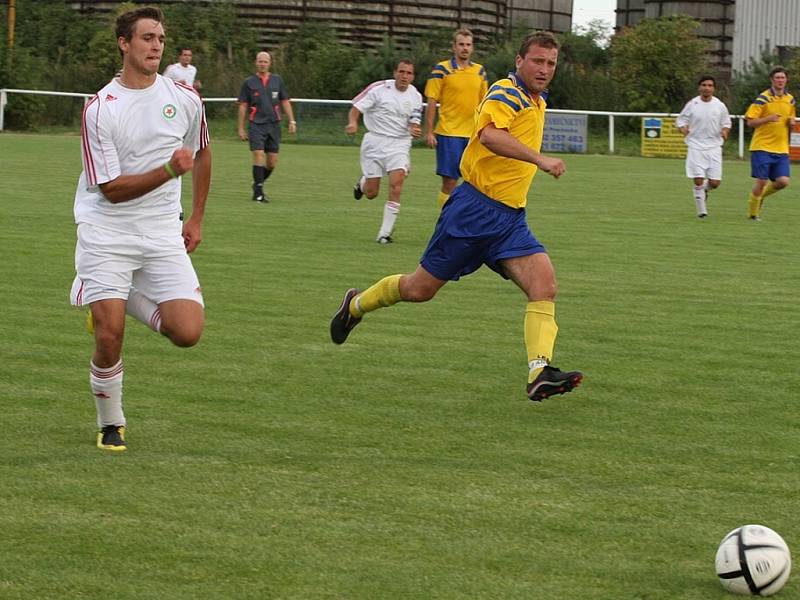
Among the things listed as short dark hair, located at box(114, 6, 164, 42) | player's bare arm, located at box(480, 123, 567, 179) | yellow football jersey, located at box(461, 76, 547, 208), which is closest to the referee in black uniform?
yellow football jersey, located at box(461, 76, 547, 208)

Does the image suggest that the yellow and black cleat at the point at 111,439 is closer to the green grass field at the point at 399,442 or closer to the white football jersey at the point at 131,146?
the green grass field at the point at 399,442

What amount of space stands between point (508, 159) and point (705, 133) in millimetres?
13522

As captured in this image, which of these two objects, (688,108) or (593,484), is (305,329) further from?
(688,108)

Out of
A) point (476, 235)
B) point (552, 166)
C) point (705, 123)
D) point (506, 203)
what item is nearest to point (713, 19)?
point (705, 123)

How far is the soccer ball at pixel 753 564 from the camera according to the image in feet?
14.9

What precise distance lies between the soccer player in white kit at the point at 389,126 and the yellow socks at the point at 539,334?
27.3ft

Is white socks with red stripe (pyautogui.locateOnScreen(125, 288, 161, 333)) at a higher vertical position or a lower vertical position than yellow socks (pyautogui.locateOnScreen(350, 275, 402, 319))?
higher

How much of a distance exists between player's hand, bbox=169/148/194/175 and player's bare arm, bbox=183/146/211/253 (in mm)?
617

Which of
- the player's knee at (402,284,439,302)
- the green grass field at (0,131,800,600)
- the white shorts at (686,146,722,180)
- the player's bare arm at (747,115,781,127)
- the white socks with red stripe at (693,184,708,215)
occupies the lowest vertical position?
the green grass field at (0,131,800,600)

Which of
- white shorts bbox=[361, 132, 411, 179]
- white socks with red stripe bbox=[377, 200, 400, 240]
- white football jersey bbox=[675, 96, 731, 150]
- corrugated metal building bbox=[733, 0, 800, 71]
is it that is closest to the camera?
white socks with red stripe bbox=[377, 200, 400, 240]

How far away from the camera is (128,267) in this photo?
21.1 ft

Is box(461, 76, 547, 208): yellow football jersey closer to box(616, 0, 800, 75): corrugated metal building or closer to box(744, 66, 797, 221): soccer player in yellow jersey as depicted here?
box(744, 66, 797, 221): soccer player in yellow jersey

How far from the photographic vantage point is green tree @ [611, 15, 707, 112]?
41.8m

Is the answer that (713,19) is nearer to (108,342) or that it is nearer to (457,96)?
(457,96)
